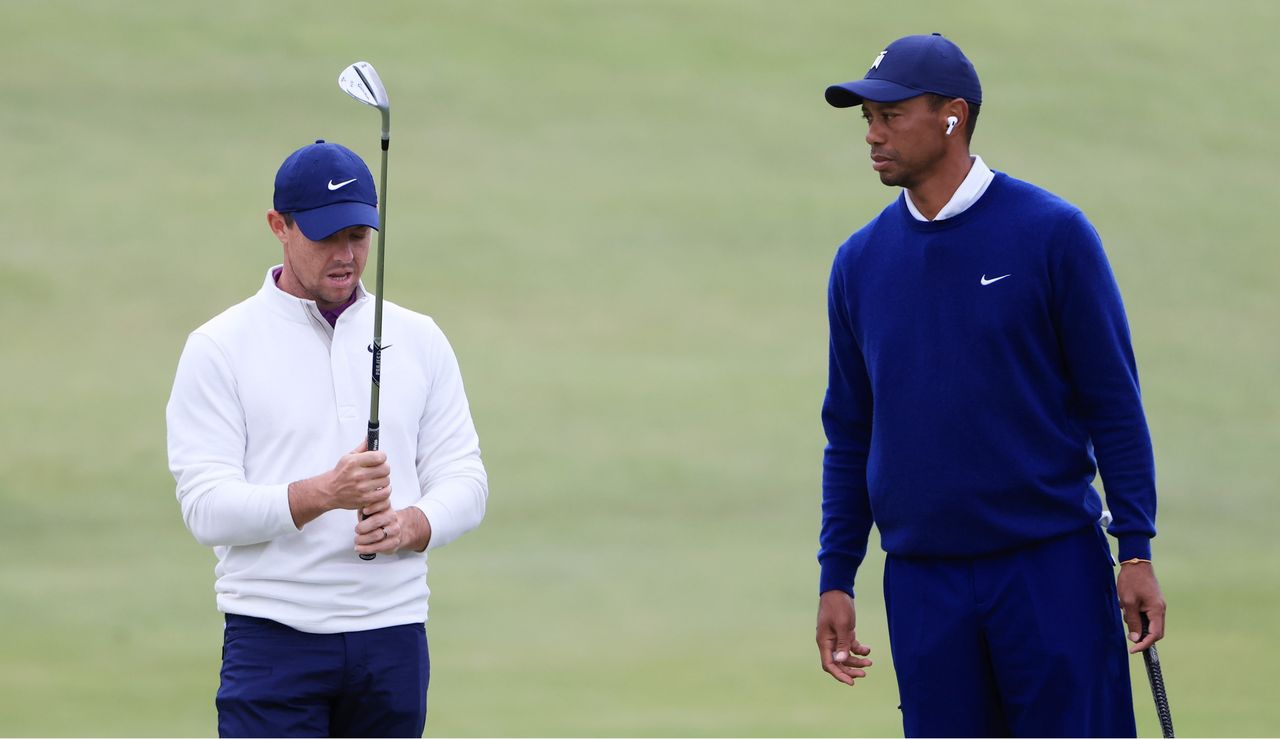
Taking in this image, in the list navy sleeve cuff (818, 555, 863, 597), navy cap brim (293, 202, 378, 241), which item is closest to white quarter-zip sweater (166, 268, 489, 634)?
navy cap brim (293, 202, 378, 241)

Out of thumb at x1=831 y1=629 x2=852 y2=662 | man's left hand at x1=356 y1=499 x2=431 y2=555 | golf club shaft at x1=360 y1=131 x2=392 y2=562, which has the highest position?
golf club shaft at x1=360 y1=131 x2=392 y2=562

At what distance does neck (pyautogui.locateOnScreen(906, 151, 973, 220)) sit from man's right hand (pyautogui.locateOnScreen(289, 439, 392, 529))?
0.93m

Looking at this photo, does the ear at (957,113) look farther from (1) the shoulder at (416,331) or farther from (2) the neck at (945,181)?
(1) the shoulder at (416,331)

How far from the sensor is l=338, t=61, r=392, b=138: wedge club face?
2.84 m

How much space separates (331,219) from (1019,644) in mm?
1217

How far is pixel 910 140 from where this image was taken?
9.42 ft

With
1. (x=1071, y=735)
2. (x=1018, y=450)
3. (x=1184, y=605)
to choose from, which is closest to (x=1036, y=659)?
(x=1071, y=735)

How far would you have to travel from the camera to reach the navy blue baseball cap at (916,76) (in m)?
2.86

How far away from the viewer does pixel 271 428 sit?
275 centimetres

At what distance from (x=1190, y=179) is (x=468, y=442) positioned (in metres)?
6.63

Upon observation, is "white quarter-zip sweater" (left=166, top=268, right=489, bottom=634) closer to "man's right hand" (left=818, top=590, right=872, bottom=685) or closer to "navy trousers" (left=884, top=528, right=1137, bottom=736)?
"man's right hand" (left=818, top=590, right=872, bottom=685)

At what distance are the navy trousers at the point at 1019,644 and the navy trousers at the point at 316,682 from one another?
78cm

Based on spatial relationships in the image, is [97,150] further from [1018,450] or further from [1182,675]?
[1018,450]

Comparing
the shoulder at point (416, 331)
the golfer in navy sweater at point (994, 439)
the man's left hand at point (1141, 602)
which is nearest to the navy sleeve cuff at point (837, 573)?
the golfer in navy sweater at point (994, 439)
